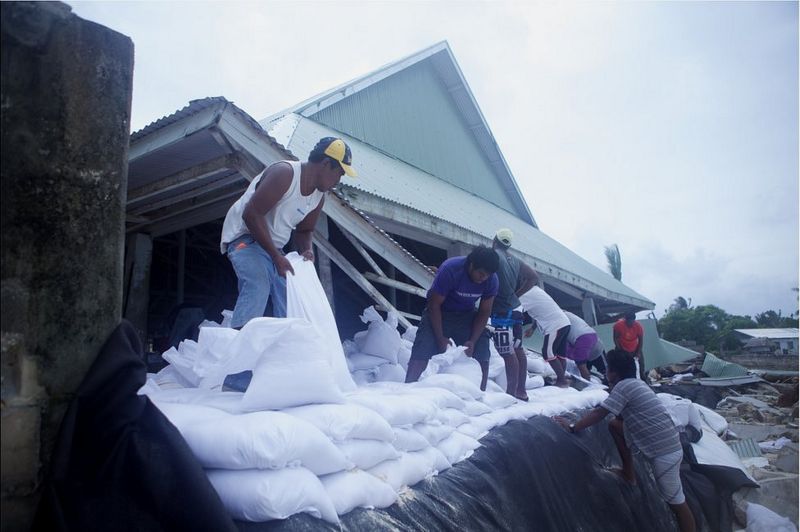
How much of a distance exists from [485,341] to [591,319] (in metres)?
6.89

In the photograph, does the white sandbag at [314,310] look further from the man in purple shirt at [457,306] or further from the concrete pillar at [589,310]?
the concrete pillar at [589,310]

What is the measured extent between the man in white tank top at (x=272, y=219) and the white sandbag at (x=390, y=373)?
158 centimetres

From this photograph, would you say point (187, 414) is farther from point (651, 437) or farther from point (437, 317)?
point (651, 437)

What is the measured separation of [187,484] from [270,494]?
243mm

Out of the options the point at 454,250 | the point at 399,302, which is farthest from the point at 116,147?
the point at 399,302

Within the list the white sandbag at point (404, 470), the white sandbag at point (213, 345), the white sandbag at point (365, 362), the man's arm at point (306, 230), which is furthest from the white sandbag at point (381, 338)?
the white sandbag at point (213, 345)

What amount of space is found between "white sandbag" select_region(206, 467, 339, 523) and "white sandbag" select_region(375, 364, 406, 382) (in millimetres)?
2586

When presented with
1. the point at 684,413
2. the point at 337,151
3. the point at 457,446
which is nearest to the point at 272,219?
the point at 337,151

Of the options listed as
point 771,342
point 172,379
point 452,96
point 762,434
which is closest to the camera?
point 172,379

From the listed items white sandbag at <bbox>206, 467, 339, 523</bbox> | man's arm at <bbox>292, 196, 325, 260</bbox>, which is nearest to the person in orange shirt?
man's arm at <bbox>292, 196, 325, 260</bbox>

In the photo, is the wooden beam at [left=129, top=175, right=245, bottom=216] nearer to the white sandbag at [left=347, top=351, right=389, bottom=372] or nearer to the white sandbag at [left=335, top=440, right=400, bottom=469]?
the white sandbag at [left=347, top=351, right=389, bottom=372]

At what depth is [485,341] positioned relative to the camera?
14.0 feet

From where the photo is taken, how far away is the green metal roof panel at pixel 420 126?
8.73m

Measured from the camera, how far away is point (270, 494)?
152cm
